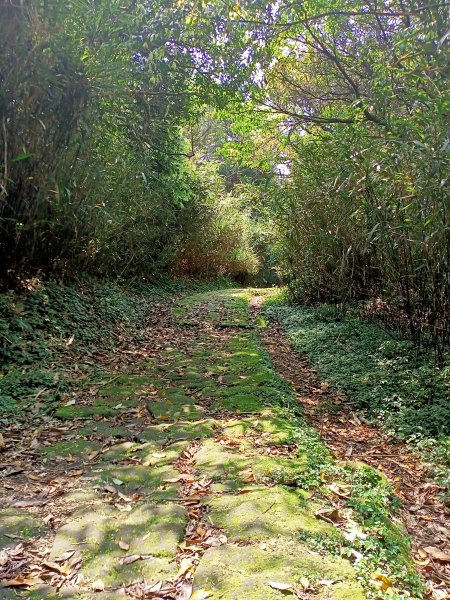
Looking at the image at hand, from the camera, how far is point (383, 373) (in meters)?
4.57

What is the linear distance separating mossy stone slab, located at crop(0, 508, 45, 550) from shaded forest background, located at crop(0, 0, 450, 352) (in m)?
2.72

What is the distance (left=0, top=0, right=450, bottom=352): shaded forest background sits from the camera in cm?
398

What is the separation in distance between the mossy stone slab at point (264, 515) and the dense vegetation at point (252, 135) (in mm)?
1940

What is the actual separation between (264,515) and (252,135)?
28.9 ft

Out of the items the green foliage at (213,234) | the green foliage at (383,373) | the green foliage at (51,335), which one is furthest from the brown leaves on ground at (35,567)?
the green foliage at (213,234)

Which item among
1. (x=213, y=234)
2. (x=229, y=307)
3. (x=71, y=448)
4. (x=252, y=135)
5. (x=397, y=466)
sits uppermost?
(x=252, y=135)

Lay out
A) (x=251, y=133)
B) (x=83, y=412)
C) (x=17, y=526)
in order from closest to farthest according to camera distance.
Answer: (x=17, y=526) → (x=83, y=412) → (x=251, y=133)

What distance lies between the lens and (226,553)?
1784mm

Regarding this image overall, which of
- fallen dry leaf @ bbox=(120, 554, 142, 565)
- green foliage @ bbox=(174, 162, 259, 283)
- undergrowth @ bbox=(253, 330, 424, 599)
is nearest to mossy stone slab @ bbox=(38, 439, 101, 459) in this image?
fallen dry leaf @ bbox=(120, 554, 142, 565)

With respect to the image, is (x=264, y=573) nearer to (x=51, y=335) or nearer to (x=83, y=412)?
(x=83, y=412)

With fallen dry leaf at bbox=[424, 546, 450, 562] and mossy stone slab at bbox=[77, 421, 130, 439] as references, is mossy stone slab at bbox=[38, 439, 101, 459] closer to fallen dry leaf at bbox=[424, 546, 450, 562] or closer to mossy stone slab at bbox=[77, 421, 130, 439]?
mossy stone slab at bbox=[77, 421, 130, 439]

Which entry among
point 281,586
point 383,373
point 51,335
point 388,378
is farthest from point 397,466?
point 51,335

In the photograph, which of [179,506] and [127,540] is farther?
[179,506]

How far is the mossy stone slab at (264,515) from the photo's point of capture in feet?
6.30
